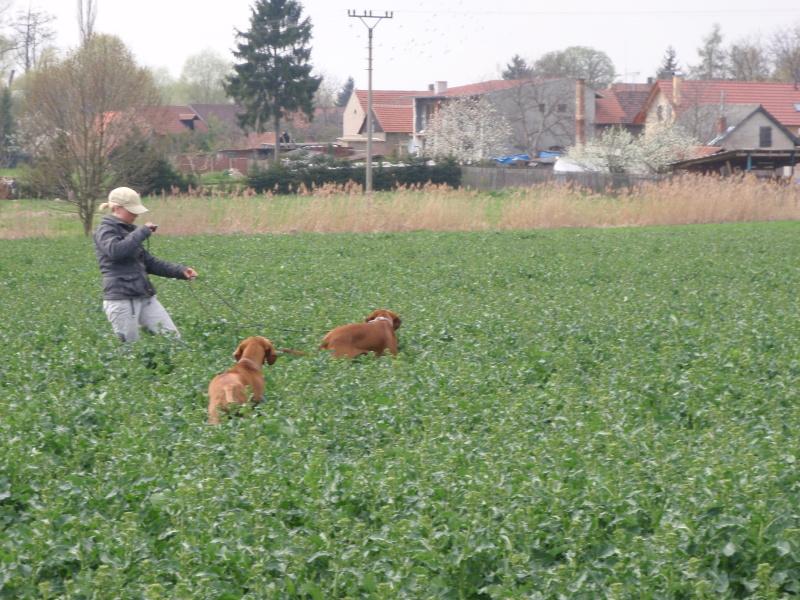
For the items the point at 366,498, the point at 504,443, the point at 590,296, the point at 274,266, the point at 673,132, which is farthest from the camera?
the point at 673,132

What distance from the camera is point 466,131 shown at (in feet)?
236

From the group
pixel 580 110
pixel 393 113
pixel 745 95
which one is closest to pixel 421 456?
pixel 580 110

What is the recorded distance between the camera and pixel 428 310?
495 inches

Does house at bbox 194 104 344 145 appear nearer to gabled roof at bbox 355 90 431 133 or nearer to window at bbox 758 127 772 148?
gabled roof at bbox 355 90 431 133

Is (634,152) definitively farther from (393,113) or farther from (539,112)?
(393,113)

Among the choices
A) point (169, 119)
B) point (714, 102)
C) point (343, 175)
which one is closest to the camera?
point (343, 175)

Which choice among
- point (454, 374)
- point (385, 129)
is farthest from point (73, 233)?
point (385, 129)

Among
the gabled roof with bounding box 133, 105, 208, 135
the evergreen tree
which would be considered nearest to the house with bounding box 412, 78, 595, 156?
the gabled roof with bounding box 133, 105, 208, 135

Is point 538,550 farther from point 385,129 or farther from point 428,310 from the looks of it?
point 385,129

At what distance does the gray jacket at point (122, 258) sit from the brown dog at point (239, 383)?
1586 millimetres

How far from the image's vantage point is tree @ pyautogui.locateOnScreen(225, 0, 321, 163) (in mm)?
66000

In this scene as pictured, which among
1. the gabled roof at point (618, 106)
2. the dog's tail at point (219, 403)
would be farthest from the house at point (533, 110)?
the dog's tail at point (219, 403)

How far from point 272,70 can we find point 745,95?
2958cm

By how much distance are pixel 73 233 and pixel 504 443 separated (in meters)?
27.5
